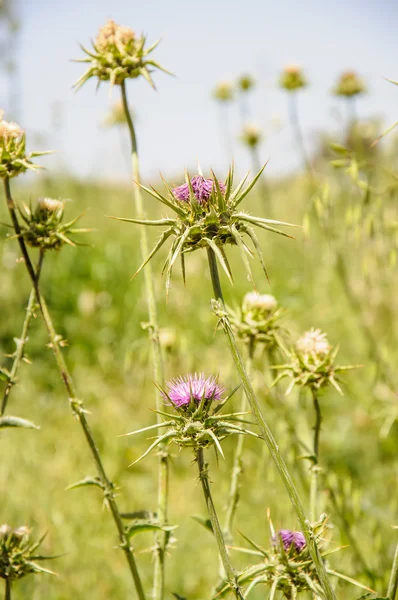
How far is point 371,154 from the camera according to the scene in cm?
557

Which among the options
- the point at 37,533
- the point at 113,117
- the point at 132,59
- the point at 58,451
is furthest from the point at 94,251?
the point at 132,59

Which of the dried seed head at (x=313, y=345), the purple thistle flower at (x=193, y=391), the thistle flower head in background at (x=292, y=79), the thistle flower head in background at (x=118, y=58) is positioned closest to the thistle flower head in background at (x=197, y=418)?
the purple thistle flower at (x=193, y=391)

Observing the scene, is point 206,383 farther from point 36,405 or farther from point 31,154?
point 36,405

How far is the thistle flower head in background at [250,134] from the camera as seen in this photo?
18.7ft

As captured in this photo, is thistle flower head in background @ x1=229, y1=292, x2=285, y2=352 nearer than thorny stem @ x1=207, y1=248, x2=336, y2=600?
No

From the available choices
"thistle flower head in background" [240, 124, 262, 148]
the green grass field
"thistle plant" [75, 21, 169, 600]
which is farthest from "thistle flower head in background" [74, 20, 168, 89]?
"thistle flower head in background" [240, 124, 262, 148]

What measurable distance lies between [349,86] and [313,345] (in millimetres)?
3217

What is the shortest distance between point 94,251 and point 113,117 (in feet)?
7.12

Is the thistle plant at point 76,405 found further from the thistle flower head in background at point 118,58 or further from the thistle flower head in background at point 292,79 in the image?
the thistle flower head in background at point 292,79

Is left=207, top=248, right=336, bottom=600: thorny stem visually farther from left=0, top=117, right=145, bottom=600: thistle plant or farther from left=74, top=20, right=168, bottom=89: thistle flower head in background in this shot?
left=74, top=20, right=168, bottom=89: thistle flower head in background

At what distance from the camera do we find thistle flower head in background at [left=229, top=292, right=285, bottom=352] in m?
2.07

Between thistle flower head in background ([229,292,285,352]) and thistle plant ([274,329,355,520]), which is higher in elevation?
thistle flower head in background ([229,292,285,352])

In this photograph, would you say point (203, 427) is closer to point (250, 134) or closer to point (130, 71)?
point (130, 71)

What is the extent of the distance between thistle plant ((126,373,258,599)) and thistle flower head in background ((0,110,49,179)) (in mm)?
774
